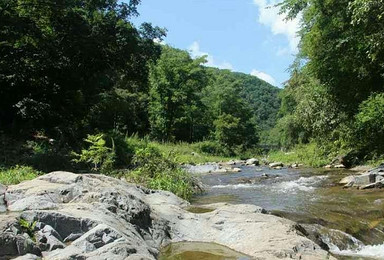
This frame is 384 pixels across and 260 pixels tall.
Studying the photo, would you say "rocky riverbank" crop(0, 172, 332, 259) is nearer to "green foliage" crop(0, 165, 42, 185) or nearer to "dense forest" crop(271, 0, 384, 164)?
"green foliage" crop(0, 165, 42, 185)

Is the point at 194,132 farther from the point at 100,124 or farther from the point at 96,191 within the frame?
the point at 96,191

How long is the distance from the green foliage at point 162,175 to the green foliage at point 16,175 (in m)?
2.74

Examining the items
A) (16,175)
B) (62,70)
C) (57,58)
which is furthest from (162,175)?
(57,58)

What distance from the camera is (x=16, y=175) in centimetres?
1034

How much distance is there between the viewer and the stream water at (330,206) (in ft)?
24.3

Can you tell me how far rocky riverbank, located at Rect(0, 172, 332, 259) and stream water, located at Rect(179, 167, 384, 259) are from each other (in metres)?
1.28

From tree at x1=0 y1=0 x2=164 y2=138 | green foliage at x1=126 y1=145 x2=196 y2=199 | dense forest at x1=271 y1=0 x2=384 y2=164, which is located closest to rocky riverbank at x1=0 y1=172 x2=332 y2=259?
green foliage at x1=126 y1=145 x2=196 y2=199

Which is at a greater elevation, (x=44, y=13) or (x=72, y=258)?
(x=44, y=13)

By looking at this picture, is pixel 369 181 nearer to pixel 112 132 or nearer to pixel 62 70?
pixel 62 70

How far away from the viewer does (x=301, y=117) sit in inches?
811

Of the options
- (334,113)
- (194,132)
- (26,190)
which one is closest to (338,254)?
(26,190)

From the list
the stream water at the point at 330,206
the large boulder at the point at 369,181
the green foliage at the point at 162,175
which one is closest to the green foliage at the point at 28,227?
the stream water at the point at 330,206

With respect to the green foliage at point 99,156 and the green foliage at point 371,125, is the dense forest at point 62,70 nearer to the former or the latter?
the green foliage at point 99,156

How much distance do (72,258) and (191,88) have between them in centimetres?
Answer: 4158
